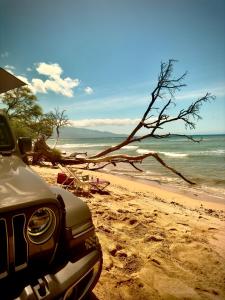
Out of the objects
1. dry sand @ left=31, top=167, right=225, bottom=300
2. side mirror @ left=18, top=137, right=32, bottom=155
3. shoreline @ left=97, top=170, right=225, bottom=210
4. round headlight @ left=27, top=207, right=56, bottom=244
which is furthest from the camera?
shoreline @ left=97, top=170, right=225, bottom=210

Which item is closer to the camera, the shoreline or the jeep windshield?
the jeep windshield

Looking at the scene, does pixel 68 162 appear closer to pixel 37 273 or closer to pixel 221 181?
pixel 221 181

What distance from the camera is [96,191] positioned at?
8547mm

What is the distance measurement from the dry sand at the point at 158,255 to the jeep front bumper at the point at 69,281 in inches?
32.9

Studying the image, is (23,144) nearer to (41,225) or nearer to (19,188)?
(19,188)

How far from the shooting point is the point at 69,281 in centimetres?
194

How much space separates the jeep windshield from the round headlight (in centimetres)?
152

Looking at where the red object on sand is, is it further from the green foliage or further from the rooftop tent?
the green foliage

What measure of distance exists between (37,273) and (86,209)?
78 centimetres

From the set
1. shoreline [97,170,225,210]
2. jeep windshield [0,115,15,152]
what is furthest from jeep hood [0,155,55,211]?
shoreline [97,170,225,210]

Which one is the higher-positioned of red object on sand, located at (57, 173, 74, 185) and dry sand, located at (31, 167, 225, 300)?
red object on sand, located at (57, 173, 74, 185)

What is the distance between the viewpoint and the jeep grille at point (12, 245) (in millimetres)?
1719

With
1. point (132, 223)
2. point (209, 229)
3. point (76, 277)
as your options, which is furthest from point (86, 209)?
point (209, 229)

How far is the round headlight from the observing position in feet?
6.29
